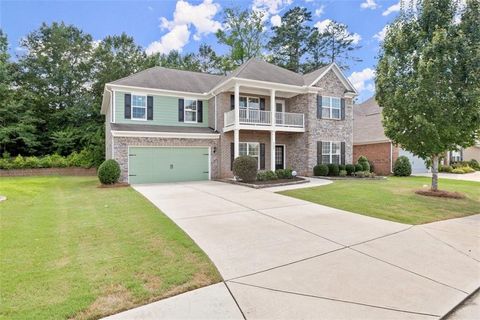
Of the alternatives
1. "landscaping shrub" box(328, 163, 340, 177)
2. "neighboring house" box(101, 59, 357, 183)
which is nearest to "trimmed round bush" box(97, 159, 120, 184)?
"neighboring house" box(101, 59, 357, 183)

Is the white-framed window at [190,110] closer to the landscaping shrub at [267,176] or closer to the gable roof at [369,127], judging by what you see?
Answer: the landscaping shrub at [267,176]

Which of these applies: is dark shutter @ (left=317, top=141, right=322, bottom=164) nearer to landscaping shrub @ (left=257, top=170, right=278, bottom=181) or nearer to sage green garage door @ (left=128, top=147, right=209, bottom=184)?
landscaping shrub @ (left=257, top=170, right=278, bottom=181)

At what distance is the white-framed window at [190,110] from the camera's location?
709 inches

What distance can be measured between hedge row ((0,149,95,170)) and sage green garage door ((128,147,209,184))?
892cm

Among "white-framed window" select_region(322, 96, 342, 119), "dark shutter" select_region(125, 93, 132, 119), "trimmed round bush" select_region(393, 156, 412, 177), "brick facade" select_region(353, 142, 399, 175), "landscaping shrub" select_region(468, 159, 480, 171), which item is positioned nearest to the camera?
"dark shutter" select_region(125, 93, 132, 119)

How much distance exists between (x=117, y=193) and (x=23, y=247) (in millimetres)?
6669

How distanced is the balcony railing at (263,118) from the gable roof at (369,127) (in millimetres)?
7465

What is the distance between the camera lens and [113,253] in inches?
182

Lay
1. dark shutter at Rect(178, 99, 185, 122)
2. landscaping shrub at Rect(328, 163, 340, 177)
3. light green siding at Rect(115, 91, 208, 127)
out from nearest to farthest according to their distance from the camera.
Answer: light green siding at Rect(115, 91, 208, 127) < landscaping shrub at Rect(328, 163, 340, 177) < dark shutter at Rect(178, 99, 185, 122)

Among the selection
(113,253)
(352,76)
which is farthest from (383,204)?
(352,76)

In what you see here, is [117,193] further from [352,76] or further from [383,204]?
[352,76]

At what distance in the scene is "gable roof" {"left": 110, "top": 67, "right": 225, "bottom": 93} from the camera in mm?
16891

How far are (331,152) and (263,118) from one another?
523cm

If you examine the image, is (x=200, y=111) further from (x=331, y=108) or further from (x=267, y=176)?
(x=331, y=108)
